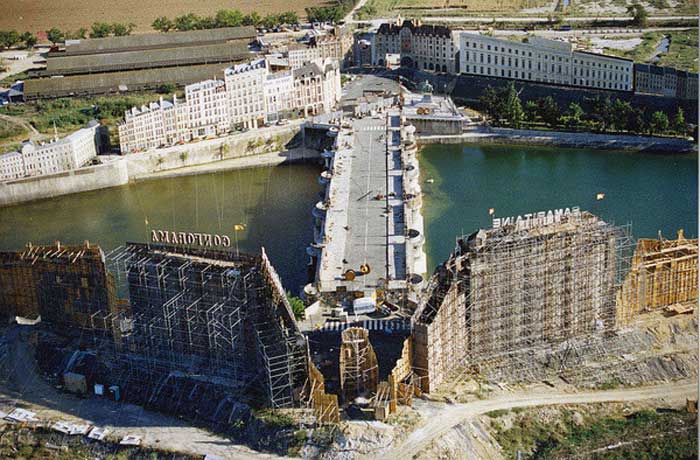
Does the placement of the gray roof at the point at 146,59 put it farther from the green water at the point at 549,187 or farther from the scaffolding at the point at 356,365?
the scaffolding at the point at 356,365

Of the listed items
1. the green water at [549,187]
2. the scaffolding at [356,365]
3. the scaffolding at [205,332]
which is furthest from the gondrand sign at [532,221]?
the green water at [549,187]

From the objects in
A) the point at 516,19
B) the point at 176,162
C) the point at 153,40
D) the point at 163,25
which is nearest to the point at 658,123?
the point at 176,162

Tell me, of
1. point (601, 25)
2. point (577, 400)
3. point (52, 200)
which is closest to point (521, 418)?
point (577, 400)

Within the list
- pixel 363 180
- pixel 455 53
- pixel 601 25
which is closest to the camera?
pixel 363 180

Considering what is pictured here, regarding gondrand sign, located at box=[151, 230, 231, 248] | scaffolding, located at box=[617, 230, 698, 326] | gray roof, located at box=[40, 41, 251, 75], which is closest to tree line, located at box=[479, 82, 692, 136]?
gray roof, located at box=[40, 41, 251, 75]

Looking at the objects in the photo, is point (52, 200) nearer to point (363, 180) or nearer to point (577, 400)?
point (363, 180)

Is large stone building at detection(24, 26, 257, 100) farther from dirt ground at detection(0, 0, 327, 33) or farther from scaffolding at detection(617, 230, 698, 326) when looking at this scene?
scaffolding at detection(617, 230, 698, 326)

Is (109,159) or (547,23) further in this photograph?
(547,23)
